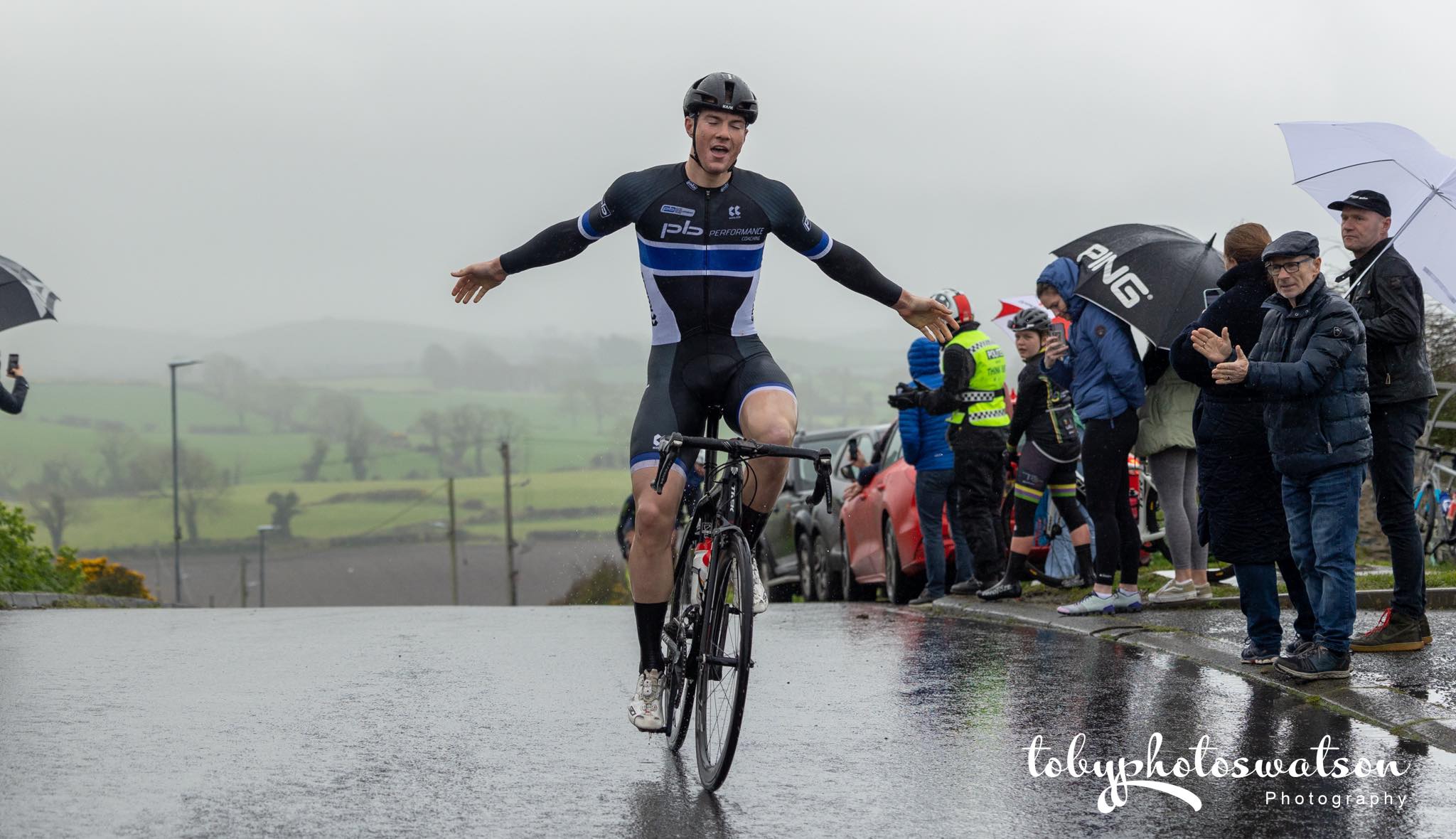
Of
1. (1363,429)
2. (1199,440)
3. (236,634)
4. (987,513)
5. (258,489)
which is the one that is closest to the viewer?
(1363,429)

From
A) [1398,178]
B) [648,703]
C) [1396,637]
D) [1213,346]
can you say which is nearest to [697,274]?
[648,703]

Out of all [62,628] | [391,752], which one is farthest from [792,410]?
[62,628]

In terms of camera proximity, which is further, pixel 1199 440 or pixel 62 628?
pixel 62 628

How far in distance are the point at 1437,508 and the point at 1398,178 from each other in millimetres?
6077

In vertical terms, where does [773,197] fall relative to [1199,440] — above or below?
above

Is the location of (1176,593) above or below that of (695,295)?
below

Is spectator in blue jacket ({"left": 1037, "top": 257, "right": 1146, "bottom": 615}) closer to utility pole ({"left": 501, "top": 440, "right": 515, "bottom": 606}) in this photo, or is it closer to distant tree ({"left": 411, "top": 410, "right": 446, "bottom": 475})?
utility pole ({"left": 501, "top": 440, "right": 515, "bottom": 606})

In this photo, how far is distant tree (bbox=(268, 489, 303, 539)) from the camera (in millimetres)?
146500

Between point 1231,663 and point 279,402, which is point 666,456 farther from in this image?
point 279,402

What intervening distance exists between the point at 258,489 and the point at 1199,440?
14809cm

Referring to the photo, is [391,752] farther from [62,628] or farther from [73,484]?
[73,484]

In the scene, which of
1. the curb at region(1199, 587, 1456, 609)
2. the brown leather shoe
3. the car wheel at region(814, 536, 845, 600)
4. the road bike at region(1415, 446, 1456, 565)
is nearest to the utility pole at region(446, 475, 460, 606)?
the car wheel at region(814, 536, 845, 600)

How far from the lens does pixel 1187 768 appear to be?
598cm

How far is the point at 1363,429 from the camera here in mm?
7430
